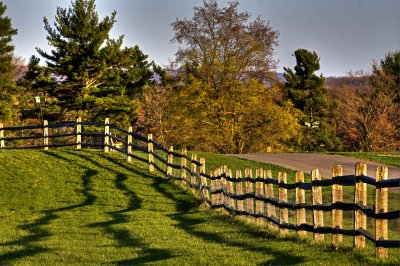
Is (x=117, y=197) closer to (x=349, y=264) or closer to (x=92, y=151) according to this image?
(x=92, y=151)

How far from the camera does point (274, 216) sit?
12000mm

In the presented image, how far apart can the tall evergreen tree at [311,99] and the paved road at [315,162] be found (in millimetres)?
25577

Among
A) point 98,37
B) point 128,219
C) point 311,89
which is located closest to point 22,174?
point 128,219

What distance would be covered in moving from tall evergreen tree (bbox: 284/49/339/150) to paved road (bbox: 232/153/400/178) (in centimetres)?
2558

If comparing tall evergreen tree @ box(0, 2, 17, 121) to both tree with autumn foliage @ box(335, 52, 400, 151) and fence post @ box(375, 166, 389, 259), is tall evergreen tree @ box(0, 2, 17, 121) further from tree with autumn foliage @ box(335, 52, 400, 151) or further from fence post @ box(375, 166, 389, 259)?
fence post @ box(375, 166, 389, 259)

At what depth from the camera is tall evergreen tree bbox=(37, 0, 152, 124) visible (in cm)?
4472

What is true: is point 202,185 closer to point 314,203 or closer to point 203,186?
point 203,186

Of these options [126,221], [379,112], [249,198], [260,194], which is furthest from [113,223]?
[379,112]

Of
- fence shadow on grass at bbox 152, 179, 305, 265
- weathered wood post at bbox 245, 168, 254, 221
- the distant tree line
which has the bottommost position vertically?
fence shadow on grass at bbox 152, 179, 305, 265

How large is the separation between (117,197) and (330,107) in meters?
48.2

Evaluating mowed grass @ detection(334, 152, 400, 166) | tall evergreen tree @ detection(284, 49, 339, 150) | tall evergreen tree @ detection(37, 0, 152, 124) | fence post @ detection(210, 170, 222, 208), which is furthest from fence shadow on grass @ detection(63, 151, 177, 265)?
tall evergreen tree @ detection(284, 49, 339, 150)

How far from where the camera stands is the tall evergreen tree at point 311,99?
58.2 m

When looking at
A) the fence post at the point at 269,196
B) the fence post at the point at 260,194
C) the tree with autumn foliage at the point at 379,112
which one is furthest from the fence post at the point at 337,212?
the tree with autumn foliage at the point at 379,112

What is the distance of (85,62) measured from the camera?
4450cm
